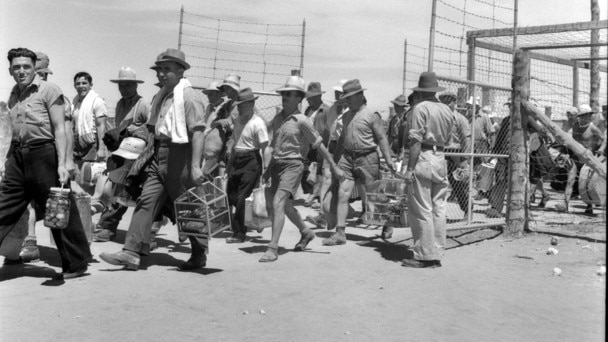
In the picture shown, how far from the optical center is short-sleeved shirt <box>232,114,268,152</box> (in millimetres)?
8844

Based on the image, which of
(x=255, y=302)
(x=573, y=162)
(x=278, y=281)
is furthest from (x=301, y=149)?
(x=573, y=162)

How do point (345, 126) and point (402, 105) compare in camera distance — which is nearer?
point (345, 126)

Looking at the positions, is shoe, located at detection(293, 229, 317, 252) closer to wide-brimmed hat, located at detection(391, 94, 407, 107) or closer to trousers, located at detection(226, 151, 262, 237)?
trousers, located at detection(226, 151, 262, 237)

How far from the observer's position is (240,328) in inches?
198

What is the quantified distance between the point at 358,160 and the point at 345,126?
1.60 ft

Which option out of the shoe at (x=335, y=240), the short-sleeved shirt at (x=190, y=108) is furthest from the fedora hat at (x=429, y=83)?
the short-sleeved shirt at (x=190, y=108)

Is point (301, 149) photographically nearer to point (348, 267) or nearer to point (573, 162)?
point (348, 267)

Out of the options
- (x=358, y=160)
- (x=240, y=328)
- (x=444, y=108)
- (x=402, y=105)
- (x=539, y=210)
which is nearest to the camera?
(x=240, y=328)

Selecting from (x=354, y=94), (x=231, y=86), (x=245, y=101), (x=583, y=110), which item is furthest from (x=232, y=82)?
(x=583, y=110)

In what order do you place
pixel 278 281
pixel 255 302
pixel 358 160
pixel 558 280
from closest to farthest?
pixel 255 302 → pixel 278 281 → pixel 558 280 → pixel 358 160

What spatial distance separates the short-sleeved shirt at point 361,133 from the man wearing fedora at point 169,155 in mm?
2599

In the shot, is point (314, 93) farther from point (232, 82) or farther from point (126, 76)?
point (126, 76)

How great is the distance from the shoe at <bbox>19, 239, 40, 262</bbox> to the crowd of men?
0.04ft

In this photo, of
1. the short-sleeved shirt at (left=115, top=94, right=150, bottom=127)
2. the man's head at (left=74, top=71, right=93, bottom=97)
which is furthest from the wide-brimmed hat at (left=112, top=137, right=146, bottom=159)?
the man's head at (left=74, top=71, right=93, bottom=97)
